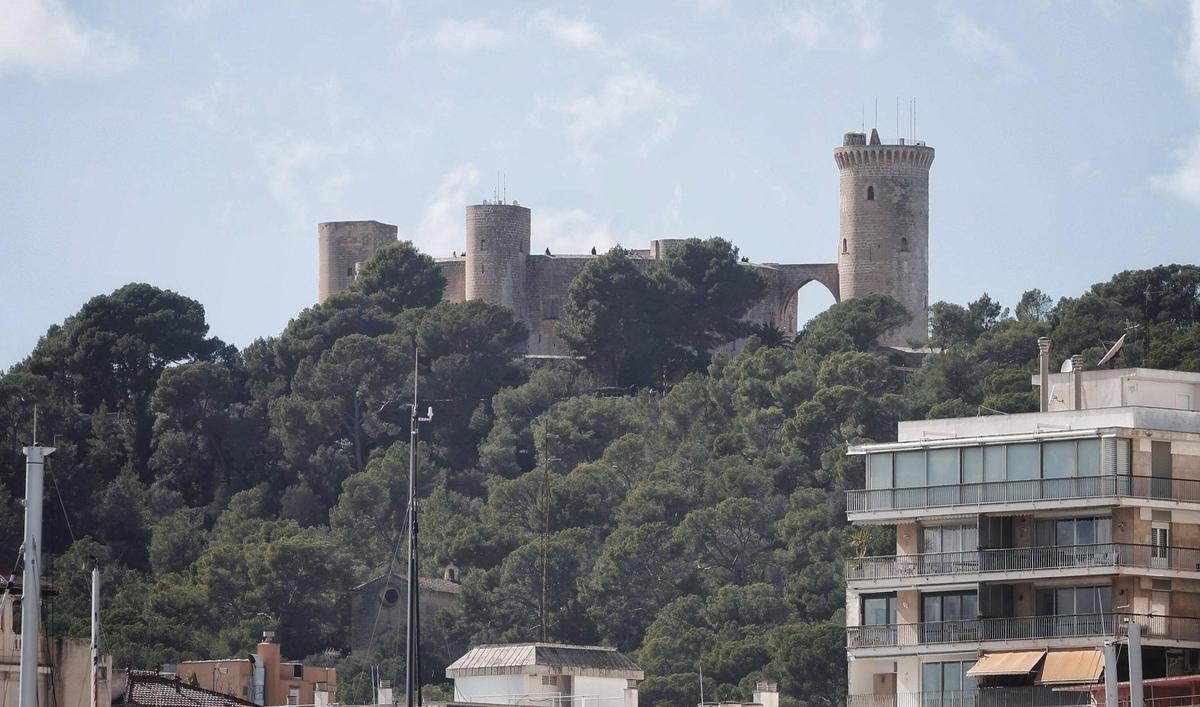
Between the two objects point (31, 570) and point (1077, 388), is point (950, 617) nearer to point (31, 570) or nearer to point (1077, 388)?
point (1077, 388)

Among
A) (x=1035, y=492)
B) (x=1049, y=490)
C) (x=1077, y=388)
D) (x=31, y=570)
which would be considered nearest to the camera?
(x=31, y=570)

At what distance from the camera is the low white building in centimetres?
5478

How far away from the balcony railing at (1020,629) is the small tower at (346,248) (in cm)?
7622

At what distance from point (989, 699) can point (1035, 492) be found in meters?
3.29

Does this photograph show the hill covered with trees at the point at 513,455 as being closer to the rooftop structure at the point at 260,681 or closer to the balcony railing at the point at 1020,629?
the rooftop structure at the point at 260,681

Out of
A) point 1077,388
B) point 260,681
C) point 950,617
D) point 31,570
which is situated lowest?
point 260,681

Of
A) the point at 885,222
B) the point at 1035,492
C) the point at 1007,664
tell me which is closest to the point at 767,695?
the point at 1035,492

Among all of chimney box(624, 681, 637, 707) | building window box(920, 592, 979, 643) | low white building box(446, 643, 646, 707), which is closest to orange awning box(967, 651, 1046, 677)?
building window box(920, 592, 979, 643)

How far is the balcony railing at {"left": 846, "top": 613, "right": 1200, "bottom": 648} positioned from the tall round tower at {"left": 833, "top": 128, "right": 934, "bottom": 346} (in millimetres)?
67908

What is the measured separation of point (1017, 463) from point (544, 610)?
131 ft

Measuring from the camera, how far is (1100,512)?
4922 cm

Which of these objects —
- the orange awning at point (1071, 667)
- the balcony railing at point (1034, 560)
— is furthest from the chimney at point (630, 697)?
the orange awning at point (1071, 667)

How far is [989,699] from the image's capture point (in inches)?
1922

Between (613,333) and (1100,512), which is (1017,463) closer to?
(1100,512)
